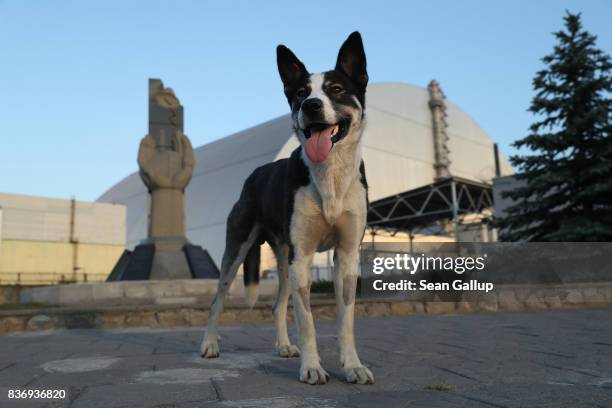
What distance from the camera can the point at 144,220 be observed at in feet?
147

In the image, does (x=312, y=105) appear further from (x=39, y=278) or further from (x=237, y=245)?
(x=39, y=278)

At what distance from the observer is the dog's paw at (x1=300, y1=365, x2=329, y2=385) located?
9.19 feet

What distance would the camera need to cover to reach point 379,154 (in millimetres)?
35750

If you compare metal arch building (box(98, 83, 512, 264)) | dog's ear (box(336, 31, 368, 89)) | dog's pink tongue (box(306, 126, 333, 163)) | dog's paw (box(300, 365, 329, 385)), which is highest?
metal arch building (box(98, 83, 512, 264))

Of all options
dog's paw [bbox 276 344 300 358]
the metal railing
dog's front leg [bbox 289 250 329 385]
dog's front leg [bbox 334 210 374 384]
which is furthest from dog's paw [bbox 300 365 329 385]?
the metal railing

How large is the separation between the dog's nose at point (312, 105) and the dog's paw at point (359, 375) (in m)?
1.54

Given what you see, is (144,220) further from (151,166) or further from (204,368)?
(204,368)

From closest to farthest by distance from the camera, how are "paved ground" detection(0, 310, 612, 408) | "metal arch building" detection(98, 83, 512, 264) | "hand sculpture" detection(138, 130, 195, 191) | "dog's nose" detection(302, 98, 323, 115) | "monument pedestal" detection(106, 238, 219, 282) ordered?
"paved ground" detection(0, 310, 612, 408), "dog's nose" detection(302, 98, 323, 115), "monument pedestal" detection(106, 238, 219, 282), "hand sculpture" detection(138, 130, 195, 191), "metal arch building" detection(98, 83, 512, 264)

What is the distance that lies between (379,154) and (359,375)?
33.6m

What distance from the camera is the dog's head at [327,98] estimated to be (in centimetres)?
304

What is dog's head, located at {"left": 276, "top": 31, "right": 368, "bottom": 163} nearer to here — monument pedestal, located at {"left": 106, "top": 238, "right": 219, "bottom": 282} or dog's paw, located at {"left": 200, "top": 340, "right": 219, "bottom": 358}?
dog's paw, located at {"left": 200, "top": 340, "right": 219, "bottom": 358}

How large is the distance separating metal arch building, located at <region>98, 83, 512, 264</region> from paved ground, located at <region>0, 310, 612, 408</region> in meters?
27.1

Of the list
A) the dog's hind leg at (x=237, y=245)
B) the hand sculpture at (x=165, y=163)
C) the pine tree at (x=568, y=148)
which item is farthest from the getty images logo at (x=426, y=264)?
the dog's hind leg at (x=237, y=245)

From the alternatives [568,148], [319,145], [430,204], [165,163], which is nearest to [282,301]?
[319,145]
